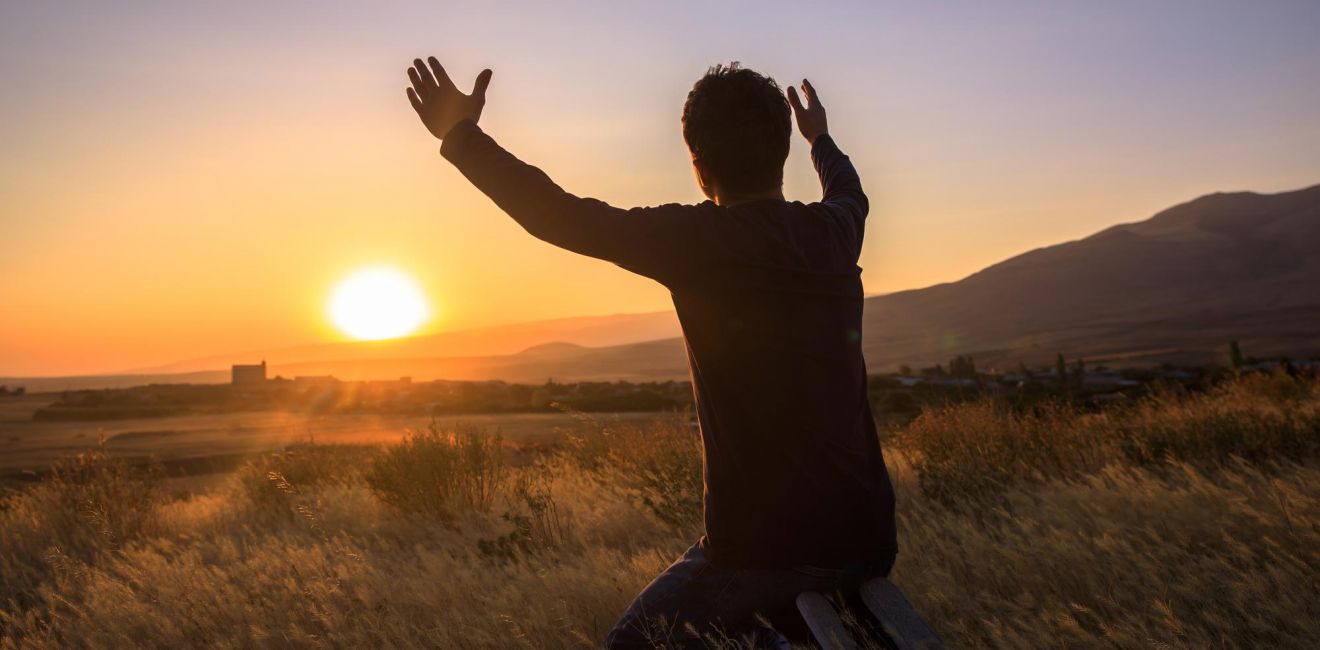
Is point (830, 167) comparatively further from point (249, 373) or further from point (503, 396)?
point (249, 373)

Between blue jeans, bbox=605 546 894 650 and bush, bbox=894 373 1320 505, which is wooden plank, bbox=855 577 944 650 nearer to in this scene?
blue jeans, bbox=605 546 894 650

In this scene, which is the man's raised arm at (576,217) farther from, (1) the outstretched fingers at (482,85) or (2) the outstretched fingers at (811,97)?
(2) the outstretched fingers at (811,97)

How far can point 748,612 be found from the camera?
6.82ft

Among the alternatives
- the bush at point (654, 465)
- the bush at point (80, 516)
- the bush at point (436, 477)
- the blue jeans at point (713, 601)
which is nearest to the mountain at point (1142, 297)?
the bush at point (654, 465)

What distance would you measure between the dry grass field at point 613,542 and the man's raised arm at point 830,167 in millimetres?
1445

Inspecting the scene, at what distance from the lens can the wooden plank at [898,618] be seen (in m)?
1.98

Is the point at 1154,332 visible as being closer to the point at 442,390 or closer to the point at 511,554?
the point at 442,390

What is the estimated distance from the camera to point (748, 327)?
1.90 metres

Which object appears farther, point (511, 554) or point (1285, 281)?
point (1285, 281)

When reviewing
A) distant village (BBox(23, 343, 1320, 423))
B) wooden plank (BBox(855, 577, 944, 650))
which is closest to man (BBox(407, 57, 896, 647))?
wooden plank (BBox(855, 577, 944, 650))

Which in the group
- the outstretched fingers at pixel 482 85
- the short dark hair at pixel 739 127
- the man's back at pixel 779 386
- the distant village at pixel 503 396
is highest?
the outstretched fingers at pixel 482 85

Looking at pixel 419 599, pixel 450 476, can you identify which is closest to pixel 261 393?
pixel 450 476

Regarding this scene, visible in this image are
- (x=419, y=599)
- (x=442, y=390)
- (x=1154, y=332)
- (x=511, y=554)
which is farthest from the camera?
(x=1154, y=332)

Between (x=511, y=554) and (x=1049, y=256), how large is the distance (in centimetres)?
16410
